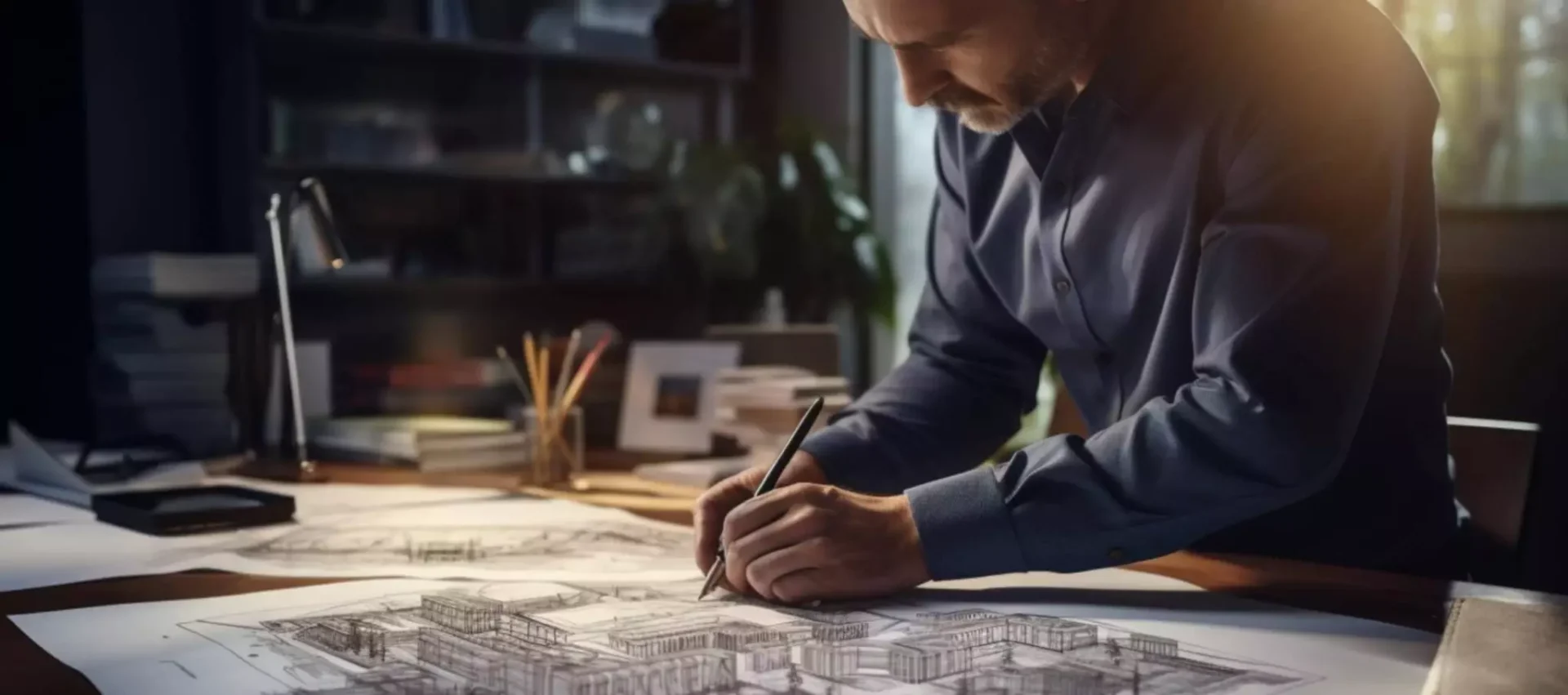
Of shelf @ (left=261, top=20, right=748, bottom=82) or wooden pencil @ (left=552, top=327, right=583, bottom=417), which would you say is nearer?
wooden pencil @ (left=552, top=327, right=583, bottom=417)

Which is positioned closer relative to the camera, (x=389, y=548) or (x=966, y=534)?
(x=966, y=534)

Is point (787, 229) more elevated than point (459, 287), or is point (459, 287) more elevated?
point (787, 229)

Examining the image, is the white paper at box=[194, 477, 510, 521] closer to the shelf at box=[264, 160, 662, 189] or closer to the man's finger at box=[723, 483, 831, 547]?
the man's finger at box=[723, 483, 831, 547]

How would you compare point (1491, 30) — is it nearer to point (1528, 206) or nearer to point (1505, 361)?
point (1528, 206)

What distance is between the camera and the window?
7.73ft

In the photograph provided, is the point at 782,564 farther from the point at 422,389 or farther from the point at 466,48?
the point at 466,48

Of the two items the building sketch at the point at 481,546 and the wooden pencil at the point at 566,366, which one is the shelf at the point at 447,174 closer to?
the wooden pencil at the point at 566,366

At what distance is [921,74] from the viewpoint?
3.85 ft

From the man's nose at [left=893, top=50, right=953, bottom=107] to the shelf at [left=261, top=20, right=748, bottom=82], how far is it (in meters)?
1.91

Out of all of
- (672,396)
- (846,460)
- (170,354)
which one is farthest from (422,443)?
(846,460)

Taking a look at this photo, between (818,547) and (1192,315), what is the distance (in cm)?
40

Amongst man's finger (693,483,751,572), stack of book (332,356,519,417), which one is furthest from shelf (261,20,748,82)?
man's finger (693,483,751,572)

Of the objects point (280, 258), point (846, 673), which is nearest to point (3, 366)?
point (280, 258)

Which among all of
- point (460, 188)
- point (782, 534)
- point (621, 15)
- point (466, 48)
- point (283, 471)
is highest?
point (621, 15)
